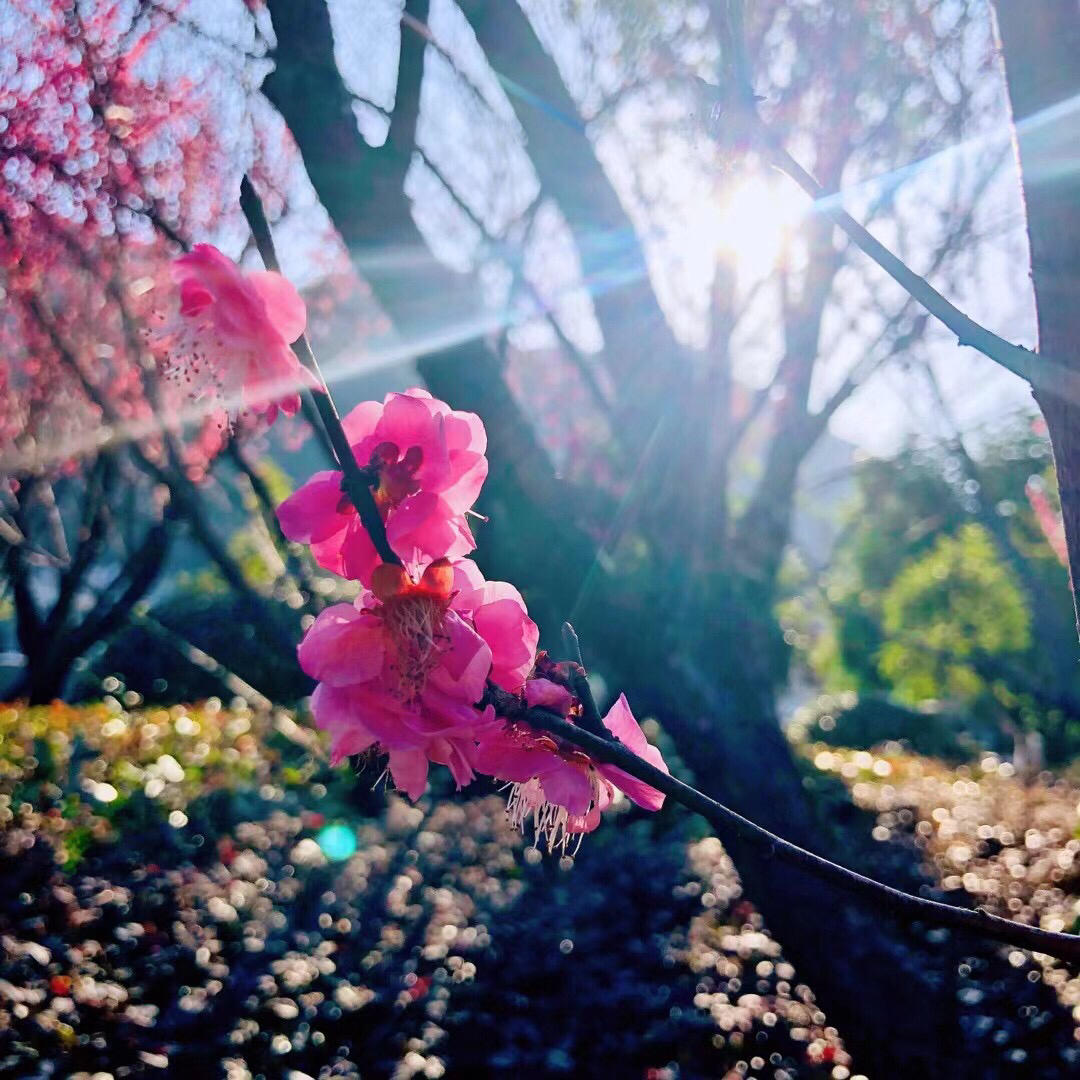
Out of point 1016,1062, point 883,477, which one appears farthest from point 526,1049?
point 883,477

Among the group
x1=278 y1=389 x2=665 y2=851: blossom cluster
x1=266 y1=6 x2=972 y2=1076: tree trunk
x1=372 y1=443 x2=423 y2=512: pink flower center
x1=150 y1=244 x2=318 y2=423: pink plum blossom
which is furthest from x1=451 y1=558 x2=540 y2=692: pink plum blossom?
x1=266 y1=6 x2=972 y2=1076: tree trunk

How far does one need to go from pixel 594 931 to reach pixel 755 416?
12.8 feet

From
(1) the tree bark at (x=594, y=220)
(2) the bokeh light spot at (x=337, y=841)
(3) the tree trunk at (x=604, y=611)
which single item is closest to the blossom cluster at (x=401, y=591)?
(3) the tree trunk at (x=604, y=611)

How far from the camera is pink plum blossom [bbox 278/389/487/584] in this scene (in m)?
0.94

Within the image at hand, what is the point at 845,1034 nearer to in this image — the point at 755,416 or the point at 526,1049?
the point at 526,1049

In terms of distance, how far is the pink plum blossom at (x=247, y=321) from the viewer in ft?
2.75

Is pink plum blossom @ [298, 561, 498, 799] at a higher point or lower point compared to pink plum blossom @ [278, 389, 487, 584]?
lower

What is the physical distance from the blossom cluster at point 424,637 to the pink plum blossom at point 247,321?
11 centimetres

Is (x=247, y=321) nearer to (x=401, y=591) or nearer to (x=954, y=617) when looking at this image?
(x=401, y=591)

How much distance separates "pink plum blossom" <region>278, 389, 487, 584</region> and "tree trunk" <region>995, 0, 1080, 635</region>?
33.1 inches

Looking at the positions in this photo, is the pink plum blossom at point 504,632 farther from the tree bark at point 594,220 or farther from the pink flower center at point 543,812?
the tree bark at point 594,220

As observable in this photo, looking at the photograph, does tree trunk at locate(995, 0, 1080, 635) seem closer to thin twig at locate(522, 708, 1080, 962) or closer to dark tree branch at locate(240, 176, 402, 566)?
thin twig at locate(522, 708, 1080, 962)

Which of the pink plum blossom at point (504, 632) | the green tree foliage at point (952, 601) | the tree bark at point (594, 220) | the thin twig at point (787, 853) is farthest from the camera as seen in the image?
the green tree foliage at point (952, 601)

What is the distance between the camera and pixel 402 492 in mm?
981
